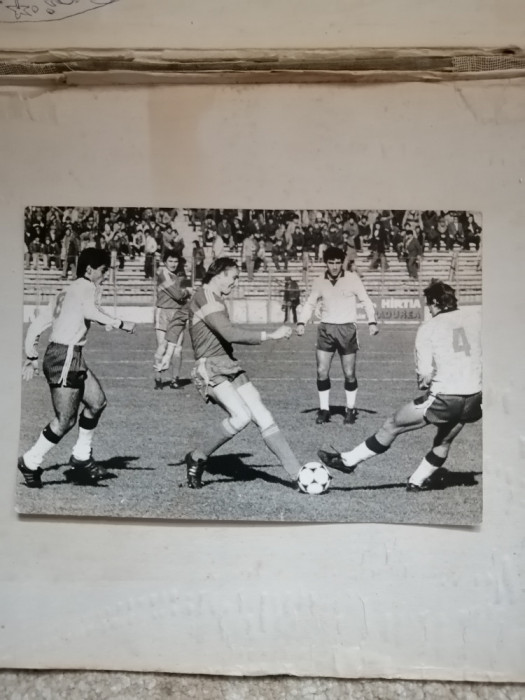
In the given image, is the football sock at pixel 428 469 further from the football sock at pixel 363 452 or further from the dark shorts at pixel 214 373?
the dark shorts at pixel 214 373

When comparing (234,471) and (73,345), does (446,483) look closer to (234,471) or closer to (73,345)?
(234,471)

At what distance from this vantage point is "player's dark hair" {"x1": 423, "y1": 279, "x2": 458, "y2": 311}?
0.99 metres

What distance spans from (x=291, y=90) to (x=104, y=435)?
0.71 metres

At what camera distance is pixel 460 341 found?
0.98 metres

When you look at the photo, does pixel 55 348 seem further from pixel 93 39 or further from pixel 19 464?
pixel 93 39

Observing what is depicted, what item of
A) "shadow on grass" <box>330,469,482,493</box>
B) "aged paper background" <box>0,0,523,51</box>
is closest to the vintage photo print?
"shadow on grass" <box>330,469,482,493</box>

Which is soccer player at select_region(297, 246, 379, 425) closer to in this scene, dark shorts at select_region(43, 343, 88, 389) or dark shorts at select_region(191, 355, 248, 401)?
dark shorts at select_region(191, 355, 248, 401)

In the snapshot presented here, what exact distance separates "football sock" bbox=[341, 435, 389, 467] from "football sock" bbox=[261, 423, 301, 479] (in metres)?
0.09

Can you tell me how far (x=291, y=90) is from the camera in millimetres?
986

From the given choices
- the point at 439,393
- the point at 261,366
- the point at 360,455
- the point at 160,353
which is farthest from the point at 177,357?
the point at 439,393

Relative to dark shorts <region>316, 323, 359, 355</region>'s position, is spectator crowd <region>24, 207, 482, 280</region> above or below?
above

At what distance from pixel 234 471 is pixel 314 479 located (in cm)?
14

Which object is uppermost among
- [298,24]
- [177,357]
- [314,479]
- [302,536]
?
[298,24]

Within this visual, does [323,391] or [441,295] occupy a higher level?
[441,295]
